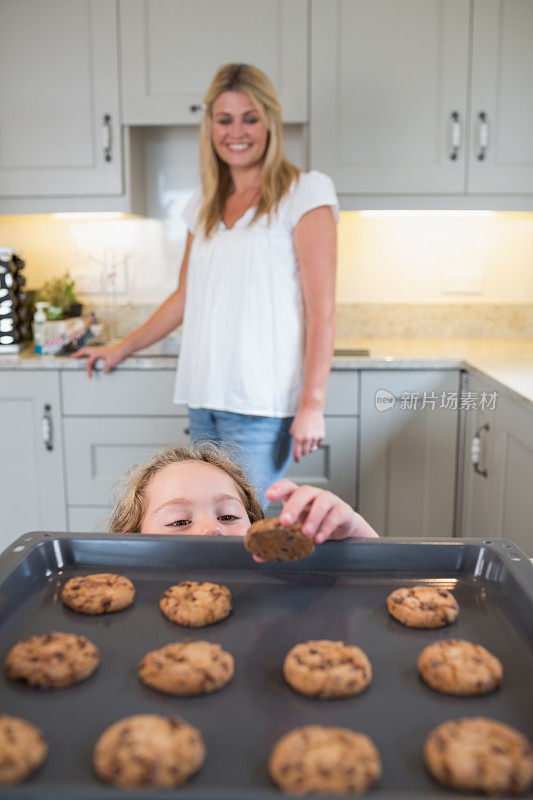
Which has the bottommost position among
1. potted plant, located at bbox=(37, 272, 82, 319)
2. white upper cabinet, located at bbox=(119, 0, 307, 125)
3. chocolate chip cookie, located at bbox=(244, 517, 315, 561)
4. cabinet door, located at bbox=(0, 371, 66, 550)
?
cabinet door, located at bbox=(0, 371, 66, 550)

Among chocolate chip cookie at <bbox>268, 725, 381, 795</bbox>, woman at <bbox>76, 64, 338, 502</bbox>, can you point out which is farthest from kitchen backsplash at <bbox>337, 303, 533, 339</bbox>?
chocolate chip cookie at <bbox>268, 725, 381, 795</bbox>

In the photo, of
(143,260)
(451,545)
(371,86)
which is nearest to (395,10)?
(371,86)

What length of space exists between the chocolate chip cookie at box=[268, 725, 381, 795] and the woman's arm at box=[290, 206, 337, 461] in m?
1.30

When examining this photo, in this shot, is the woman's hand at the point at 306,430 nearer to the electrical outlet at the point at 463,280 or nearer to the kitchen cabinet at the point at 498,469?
the kitchen cabinet at the point at 498,469

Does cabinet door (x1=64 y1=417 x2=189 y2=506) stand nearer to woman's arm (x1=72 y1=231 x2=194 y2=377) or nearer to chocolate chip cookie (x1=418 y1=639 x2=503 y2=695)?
woman's arm (x1=72 y1=231 x2=194 y2=377)

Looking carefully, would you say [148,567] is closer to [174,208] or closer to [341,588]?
[341,588]

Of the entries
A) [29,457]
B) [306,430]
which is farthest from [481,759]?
[29,457]

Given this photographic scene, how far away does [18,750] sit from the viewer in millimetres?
461

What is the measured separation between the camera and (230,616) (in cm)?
69

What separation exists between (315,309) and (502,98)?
116cm

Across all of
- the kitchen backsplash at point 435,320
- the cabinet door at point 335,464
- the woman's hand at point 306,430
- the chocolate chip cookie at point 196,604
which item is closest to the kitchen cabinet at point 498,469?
the cabinet door at point 335,464

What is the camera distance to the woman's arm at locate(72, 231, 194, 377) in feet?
6.95

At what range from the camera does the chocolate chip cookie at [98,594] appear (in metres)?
0.68

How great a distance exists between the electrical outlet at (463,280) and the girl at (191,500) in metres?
1.87
